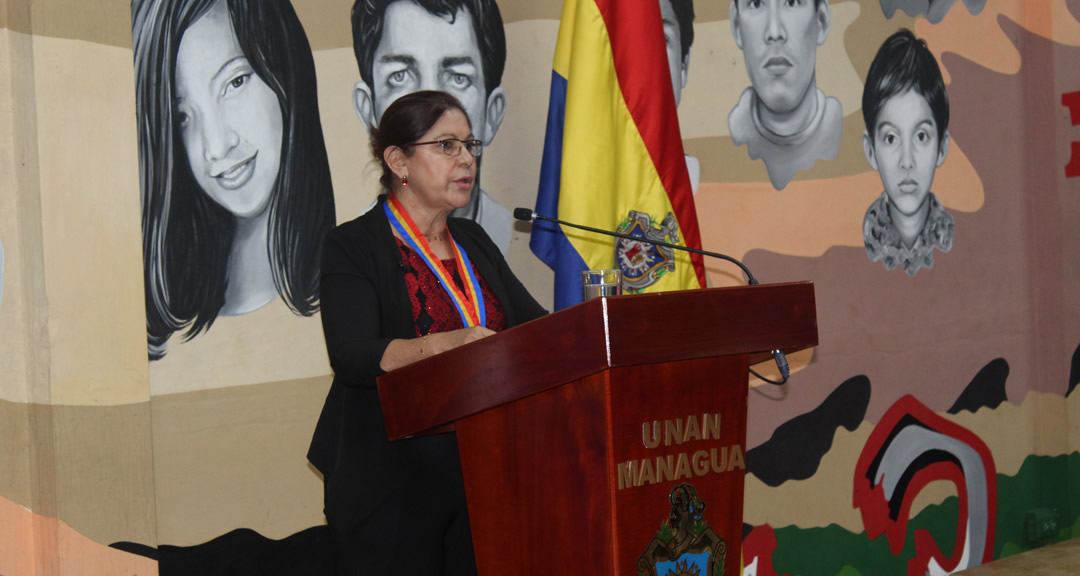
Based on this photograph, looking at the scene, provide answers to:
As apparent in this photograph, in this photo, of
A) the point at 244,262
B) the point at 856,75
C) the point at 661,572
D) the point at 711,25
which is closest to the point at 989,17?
the point at 856,75

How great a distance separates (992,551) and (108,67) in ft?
12.7

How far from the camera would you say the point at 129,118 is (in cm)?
235

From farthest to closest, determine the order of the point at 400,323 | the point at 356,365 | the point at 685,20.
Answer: the point at 685,20
the point at 400,323
the point at 356,365

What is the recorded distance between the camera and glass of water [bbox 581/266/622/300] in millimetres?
1536

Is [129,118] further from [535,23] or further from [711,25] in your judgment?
[711,25]

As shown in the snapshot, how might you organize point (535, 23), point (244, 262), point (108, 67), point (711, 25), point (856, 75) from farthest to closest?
point (856, 75) < point (711, 25) < point (535, 23) < point (244, 262) < point (108, 67)

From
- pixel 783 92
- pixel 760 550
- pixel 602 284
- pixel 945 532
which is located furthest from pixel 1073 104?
pixel 602 284

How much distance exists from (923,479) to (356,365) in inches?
117

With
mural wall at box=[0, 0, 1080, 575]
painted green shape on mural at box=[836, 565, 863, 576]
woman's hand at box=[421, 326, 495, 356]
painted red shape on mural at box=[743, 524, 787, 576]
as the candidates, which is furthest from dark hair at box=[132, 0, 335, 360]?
painted green shape on mural at box=[836, 565, 863, 576]

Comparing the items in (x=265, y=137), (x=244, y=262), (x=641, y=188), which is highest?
(x=265, y=137)

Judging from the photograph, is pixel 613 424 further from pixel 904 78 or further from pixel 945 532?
pixel 945 532

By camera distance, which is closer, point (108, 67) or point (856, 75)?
point (108, 67)

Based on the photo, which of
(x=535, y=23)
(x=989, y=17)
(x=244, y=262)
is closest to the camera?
(x=244, y=262)

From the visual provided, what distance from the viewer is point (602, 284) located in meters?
1.54
